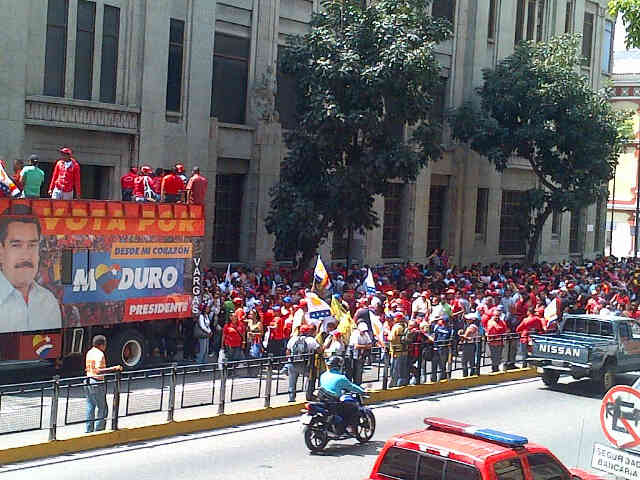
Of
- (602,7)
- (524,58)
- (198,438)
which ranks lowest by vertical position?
(198,438)

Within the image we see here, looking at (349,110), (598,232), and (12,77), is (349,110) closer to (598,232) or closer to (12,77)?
(12,77)

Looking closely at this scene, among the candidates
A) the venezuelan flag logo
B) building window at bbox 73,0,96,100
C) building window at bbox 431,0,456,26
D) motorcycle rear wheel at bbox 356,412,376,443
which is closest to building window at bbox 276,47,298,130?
building window at bbox 73,0,96,100

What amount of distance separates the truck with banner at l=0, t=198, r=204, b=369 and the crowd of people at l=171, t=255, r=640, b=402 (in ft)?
4.21

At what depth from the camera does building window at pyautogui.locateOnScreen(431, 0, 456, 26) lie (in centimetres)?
3975

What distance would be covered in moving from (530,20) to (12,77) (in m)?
28.7

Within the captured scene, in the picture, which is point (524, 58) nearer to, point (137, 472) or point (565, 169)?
point (565, 169)

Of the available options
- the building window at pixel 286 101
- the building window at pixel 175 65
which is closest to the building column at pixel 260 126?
the building window at pixel 286 101

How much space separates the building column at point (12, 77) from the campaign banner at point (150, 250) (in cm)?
678

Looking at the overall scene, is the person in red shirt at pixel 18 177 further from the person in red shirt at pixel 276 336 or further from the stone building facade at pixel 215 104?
the stone building facade at pixel 215 104

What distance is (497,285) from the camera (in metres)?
30.8

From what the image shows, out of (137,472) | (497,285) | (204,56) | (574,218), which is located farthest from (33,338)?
(574,218)

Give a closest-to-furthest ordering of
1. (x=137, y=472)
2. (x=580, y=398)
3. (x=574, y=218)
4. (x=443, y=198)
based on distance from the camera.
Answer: (x=137, y=472)
(x=580, y=398)
(x=443, y=198)
(x=574, y=218)

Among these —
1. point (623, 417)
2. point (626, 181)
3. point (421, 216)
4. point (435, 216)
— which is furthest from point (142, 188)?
point (626, 181)

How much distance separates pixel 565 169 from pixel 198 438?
26.1 m
